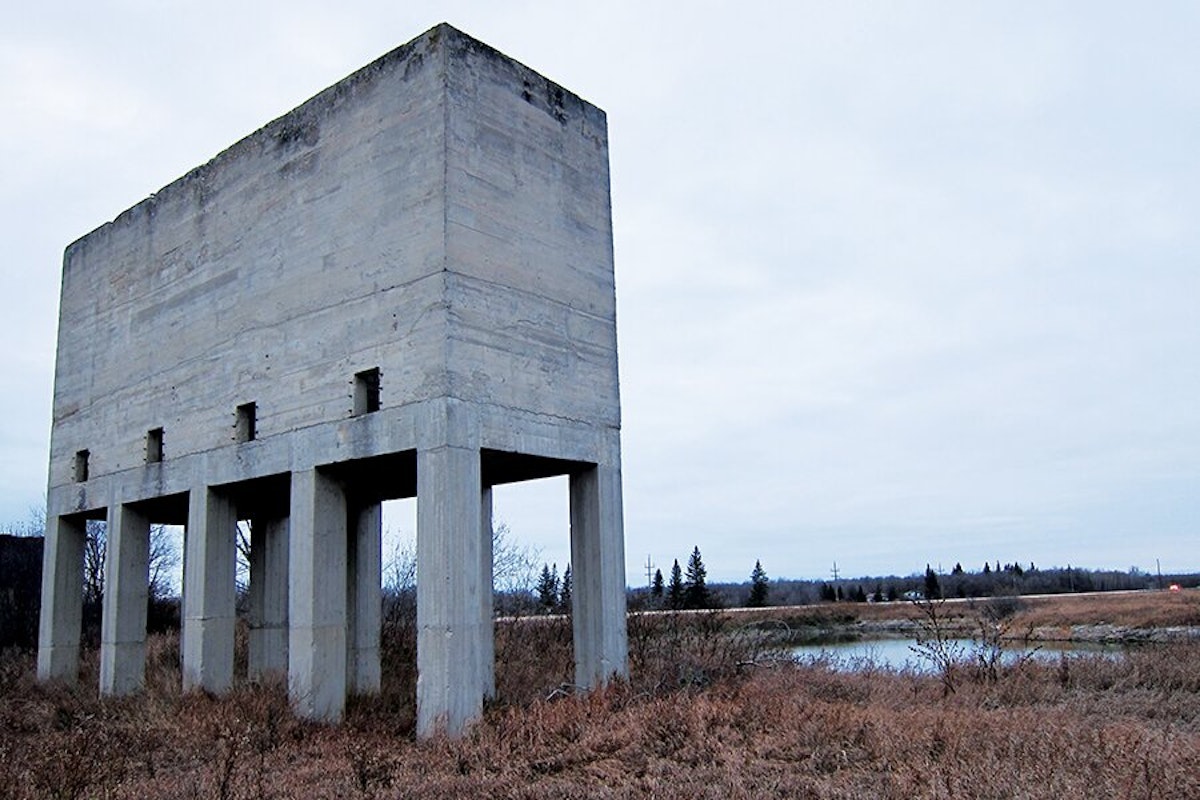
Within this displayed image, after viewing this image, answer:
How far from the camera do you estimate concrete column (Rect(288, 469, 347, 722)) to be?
1343 cm

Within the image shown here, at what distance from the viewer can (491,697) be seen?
49.4 feet

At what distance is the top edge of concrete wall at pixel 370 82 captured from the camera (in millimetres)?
13523

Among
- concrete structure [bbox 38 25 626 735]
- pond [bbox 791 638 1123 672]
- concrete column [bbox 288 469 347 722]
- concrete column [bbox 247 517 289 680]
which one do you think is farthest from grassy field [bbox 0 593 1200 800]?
pond [bbox 791 638 1123 672]

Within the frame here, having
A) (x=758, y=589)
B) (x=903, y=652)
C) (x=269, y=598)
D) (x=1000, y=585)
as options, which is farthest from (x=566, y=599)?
(x=1000, y=585)

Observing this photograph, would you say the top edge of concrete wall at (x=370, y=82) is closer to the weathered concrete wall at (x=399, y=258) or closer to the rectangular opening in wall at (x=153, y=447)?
the weathered concrete wall at (x=399, y=258)

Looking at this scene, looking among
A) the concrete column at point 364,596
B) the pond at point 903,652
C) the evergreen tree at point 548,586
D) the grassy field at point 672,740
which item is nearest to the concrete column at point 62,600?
the grassy field at point 672,740

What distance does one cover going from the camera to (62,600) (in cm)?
2023

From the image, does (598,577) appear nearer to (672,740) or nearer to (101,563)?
(672,740)

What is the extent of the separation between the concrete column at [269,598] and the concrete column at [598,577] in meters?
6.70

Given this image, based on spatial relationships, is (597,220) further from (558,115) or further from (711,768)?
(711,768)

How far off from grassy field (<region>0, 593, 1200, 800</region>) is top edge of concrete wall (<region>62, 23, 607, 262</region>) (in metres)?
8.18

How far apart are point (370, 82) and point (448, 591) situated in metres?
7.16

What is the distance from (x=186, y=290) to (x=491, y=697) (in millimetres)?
8394

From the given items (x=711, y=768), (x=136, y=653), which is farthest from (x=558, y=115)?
(x=136, y=653)
